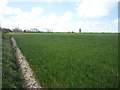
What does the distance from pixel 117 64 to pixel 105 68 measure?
1.11 meters

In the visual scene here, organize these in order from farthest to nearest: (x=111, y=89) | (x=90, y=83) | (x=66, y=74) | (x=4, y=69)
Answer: (x=4, y=69)
(x=66, y=74)
(x=90, y=83)
(x=111, y=89)

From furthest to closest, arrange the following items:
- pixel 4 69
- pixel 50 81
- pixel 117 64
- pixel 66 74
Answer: pixel 117 64 < pixel 4 69 < pixel 66 74 < pixel 50 81

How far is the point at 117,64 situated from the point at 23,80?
4741 mm

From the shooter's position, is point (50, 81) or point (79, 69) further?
point (79, 69)

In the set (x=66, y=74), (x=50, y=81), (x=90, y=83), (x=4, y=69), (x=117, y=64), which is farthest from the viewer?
(x=117, y=64)

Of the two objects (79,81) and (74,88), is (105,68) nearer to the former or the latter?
(79,81)

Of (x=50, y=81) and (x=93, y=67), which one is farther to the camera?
(x=93, y=67)

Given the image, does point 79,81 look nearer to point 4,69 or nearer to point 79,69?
point 79,69

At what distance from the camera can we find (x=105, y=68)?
7.80 metres

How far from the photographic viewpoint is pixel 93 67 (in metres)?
7.96

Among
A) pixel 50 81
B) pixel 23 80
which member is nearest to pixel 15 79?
pixel 23 80

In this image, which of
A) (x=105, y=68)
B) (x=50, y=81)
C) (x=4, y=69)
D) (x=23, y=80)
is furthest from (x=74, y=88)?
(x=4, y=69)

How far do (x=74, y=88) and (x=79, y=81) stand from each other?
2.19 feet

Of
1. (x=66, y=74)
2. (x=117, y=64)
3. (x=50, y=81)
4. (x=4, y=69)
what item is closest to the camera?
(x=50, y=81)
